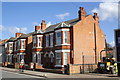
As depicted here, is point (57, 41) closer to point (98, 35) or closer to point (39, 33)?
point (39, 33)

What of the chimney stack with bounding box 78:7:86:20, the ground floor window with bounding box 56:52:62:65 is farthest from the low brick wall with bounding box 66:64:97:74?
the chimney stack with bounding box 78:7:86:20

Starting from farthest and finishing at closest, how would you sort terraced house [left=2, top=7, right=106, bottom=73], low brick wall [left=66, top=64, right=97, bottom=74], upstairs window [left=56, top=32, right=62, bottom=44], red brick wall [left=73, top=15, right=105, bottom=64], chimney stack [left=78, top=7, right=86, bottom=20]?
chimney stack [left=78, top=7, right=86, bottom=20] < upstairs window [left=56, top=32, right=62, bottom=44] < red brick wall [left=73, top=15, right=105, bottom=64] < terraced house [left=2, top=7, right=106, bottom=73] < low brick wall [left=66, top=64, right=97, bottom=74]

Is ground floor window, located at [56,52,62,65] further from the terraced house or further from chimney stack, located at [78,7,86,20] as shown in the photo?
chimney stack, located at [78,7,86,20]

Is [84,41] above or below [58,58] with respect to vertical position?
above

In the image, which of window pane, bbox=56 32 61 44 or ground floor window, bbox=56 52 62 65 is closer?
ground floor window, bbox=56 52 62 65

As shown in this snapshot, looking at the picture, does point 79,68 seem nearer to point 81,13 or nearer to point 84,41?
point 84,41

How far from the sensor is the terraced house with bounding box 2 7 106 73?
2716 centimetres

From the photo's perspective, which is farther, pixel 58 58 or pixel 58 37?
pixel 58 37

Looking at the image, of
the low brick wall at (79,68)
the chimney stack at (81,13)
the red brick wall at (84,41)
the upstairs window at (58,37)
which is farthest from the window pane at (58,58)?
the chimney stack at (81,13)

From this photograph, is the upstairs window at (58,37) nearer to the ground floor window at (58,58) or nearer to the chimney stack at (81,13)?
the ground floor window at (58,58)

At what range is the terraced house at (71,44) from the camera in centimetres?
2716

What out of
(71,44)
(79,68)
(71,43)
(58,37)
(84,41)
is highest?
(58,37)

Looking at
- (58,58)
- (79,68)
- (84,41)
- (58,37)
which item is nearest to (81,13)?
(84,41)

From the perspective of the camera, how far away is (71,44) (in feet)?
89.8
